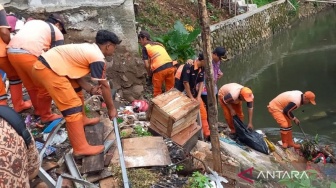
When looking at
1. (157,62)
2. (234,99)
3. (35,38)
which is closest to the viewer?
(35,38)

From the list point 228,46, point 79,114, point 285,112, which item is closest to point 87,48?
point 79,114

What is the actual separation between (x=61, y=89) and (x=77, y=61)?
359 millimetres

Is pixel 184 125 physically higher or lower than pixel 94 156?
lower

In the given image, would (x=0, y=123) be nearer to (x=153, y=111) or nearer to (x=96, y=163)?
(x=96, y=163)

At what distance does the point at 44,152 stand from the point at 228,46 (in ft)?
36.3

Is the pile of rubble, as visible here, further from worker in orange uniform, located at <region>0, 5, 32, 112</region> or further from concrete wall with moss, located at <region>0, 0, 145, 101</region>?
concrete wall with moss, located at <region>0, 0, 145, 101</region>

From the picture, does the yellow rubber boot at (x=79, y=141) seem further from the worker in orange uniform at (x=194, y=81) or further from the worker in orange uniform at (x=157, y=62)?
the worker in orange uniform at (x=157, y=62)

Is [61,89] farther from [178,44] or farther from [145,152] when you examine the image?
[178,44]

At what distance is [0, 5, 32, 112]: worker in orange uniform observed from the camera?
464 cm

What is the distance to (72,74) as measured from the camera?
4.32 m

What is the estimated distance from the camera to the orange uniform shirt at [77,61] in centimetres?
422

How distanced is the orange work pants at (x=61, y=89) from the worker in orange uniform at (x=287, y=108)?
13.8 feet

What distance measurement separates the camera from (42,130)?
5.20 metres

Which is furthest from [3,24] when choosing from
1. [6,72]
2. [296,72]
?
[296,72]
